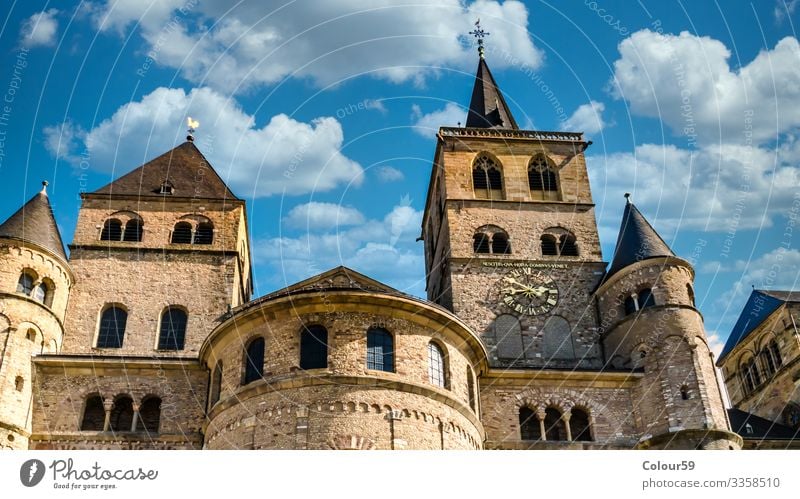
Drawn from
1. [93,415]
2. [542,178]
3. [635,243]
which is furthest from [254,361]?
[542,178]

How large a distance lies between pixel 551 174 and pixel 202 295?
18.5m

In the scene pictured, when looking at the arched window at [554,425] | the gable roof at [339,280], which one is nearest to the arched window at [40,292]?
the gable roof at [339,280]

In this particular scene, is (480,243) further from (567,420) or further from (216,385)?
(216,385)

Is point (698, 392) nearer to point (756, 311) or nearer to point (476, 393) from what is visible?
point (476, 393)

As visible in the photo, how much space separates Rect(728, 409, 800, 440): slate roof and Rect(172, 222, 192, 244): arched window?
24661 mm

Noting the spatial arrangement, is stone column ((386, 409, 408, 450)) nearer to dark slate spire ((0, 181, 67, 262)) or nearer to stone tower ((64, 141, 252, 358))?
stone tower ((64, 141, 252, 358))

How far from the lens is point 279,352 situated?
925 inches

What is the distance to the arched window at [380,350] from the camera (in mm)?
23359

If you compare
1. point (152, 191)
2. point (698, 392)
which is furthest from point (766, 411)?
point (152, 191)

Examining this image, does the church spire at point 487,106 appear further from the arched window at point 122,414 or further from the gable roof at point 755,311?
the arched window at point 122,414

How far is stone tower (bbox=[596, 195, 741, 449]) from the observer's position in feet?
92.1

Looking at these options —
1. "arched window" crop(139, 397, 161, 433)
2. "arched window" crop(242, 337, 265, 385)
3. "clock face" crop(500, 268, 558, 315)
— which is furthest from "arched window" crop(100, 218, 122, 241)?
"clock face" crop(500, 268, 558, 315)

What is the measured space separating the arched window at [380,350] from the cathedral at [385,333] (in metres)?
0.04

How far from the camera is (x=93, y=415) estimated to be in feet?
92.5
